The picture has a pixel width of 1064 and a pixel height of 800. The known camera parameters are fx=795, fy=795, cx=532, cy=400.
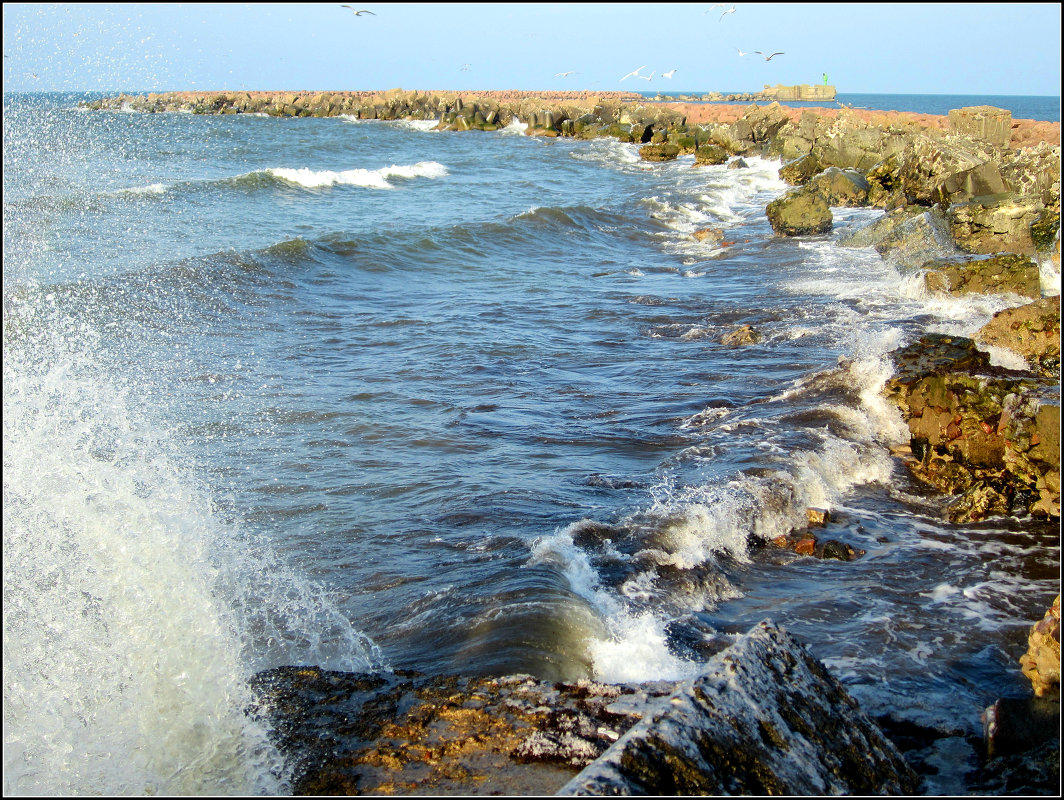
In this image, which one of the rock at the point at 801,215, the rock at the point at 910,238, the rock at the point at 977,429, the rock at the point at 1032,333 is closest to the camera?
the rock at the point at 977,429

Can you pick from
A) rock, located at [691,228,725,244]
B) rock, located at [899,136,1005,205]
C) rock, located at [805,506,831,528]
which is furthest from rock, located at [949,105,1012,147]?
rock, located at [805,506,831,528]

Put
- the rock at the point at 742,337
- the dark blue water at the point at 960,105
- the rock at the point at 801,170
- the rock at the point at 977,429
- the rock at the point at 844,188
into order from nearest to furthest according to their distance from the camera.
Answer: the rock at the point at 977,429 → the rock at the point at 742,337 → the rock at the point at 844,188 → the rock at the point at 801,170 → the dark blue water at the point at 960,105

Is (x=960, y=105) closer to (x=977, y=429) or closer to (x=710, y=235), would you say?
(x=710, y=235)

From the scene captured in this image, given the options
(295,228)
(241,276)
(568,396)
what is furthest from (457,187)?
(568,396)

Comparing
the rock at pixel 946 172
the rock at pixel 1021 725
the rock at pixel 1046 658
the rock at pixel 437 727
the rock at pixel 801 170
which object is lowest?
the rock at pixel 437 727

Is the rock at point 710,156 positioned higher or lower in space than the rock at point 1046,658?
higher

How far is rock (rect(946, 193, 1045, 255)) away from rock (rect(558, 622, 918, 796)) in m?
12.6

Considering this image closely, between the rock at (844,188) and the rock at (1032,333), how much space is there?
14.1 meters

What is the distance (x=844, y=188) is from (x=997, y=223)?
8.29 metres

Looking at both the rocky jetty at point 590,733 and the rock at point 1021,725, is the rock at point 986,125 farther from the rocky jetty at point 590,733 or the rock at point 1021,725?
the rocky jetty at point 590,733

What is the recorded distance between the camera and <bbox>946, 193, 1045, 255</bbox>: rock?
43.4ft

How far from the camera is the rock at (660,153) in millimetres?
36625

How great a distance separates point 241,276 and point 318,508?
8.09 m

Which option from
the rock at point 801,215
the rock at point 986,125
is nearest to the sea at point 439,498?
the rock at point 801,215
